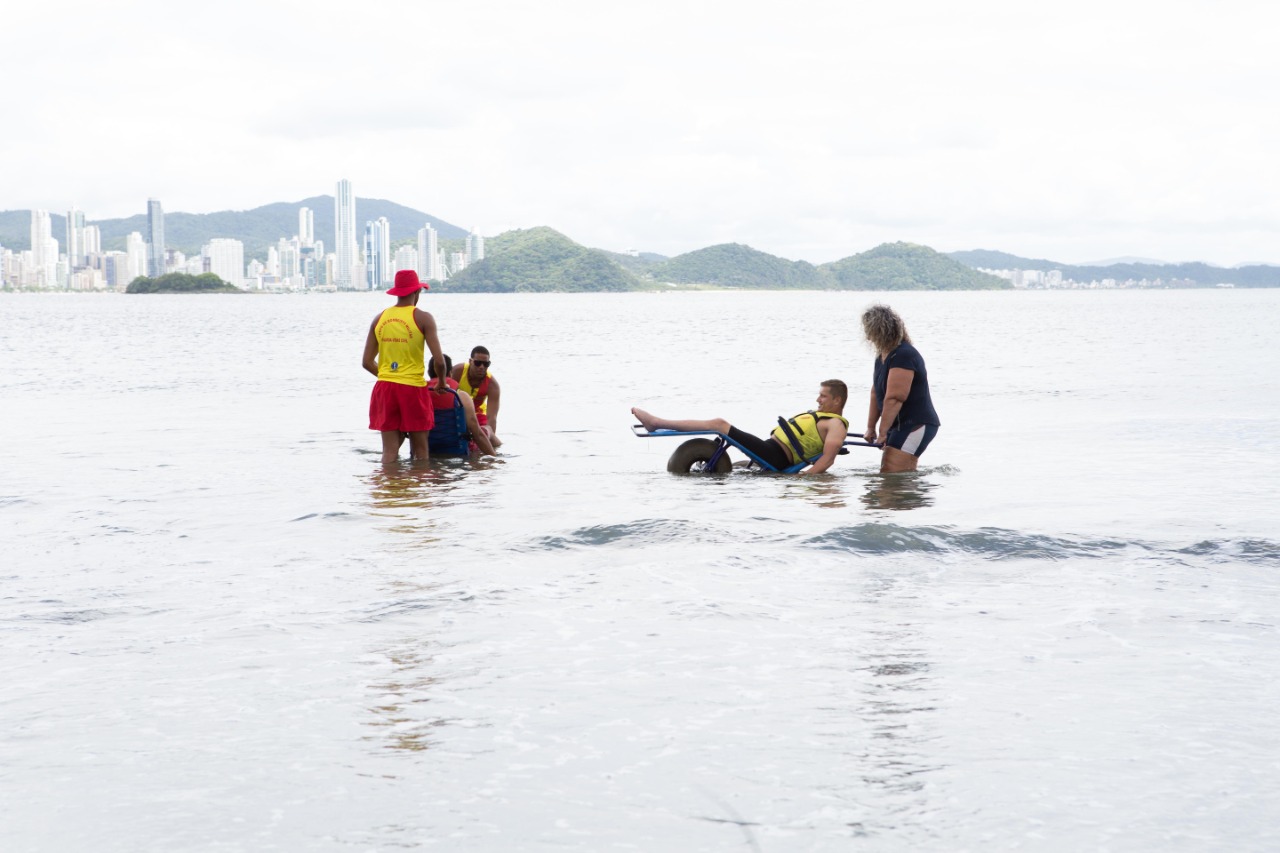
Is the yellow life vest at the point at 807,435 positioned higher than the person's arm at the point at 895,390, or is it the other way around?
the person's arm at the point at 895,390

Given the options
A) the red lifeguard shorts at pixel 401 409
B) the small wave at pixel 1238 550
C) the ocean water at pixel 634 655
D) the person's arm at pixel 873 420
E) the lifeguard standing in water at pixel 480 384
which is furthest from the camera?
the lifeguard standing in water at pixel 480 384

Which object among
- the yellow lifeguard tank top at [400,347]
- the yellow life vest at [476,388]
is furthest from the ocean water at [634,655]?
the yellow lifeguard tank top at [400,347]

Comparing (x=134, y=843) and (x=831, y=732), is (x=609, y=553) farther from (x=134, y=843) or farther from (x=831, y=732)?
(x=134, y=843)

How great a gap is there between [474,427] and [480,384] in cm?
62

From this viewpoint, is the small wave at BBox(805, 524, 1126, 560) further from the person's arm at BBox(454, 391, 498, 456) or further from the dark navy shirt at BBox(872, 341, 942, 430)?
the person's arm at BBox(454, 391, 498, 456)

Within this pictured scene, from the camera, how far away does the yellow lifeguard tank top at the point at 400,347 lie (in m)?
12.5

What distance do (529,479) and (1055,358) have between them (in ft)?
112

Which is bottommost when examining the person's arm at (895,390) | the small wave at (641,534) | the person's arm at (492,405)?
the small wave at (641,534)

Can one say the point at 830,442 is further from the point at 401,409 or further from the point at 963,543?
the point at 401,409

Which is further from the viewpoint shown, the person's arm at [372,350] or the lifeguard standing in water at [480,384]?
the lifeguard standing in water at [480,384]

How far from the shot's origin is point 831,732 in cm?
508

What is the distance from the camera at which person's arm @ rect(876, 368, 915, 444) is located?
11727 mm

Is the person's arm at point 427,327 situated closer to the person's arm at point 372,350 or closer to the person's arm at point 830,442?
the person's arm at point 372,350

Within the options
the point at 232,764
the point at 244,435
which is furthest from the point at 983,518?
the point at 244,435
